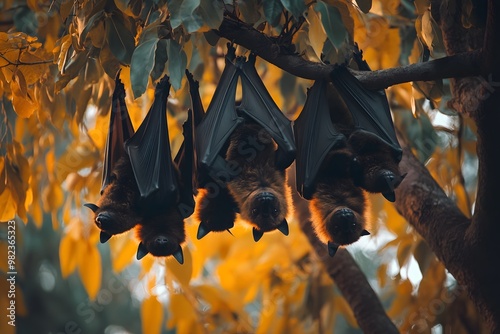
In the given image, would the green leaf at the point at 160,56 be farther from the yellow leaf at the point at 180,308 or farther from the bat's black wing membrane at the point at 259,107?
the yellow leaf at the point at 180,308

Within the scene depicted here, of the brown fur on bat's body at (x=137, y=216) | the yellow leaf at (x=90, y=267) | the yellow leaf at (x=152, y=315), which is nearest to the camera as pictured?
the brown fur on bat's body at (x=137, y=216)

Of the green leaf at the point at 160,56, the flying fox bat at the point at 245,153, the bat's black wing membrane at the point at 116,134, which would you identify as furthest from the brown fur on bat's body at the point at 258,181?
the green leaf at the point at 160,56

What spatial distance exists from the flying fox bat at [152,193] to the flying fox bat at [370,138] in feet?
3.29

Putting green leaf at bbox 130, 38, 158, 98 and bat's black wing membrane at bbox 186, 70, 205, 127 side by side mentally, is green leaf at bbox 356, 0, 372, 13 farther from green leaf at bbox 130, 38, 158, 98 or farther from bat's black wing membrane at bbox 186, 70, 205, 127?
bat's black wing membrane at bbox 186, 70, 205, 127

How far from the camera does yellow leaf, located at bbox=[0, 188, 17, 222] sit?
14.5 feet

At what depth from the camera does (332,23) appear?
11.1 ft

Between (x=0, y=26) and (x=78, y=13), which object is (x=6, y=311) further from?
(x=78, y=13)

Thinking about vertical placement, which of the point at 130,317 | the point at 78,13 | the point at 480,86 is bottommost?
the point at 480,86

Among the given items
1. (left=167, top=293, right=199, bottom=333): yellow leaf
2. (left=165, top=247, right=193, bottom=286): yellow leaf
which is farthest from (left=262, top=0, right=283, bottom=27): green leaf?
(left=167, top=293, right=199, bottom=333): yellow leaf

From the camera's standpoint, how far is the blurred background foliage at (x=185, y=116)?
3.61m

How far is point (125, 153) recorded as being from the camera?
4.36 metres

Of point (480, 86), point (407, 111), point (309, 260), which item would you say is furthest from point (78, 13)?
point (309, 260)

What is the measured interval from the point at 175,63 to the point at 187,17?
0.37 m

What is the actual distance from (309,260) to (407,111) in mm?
1846
